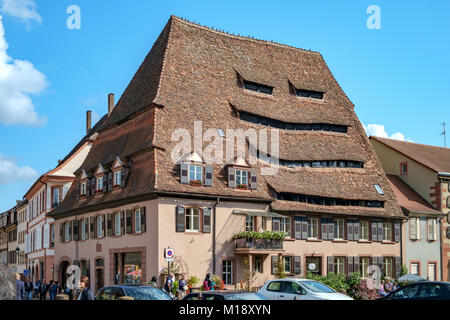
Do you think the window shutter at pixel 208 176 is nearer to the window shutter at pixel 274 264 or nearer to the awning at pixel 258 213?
the awning at pixel 258 213

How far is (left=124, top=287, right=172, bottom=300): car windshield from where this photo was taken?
17.0 m

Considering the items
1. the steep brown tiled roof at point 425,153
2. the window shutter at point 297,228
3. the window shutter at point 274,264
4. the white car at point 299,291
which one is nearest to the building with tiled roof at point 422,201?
the steep brown tiled roof at point 425,153

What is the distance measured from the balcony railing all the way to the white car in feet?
44.0

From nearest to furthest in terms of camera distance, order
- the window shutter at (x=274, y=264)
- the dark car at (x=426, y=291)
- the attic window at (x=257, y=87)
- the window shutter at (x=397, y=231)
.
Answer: the dark car at (x=426, y=291) < the window shutter at (x=274, y=264) < the attic window at (x=257, y=87) < the window shutter at (x=397, y=231)

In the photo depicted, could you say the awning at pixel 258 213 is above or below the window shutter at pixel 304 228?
above

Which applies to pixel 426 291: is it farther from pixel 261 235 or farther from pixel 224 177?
pixel 224 177

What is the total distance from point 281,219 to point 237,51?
14154mm

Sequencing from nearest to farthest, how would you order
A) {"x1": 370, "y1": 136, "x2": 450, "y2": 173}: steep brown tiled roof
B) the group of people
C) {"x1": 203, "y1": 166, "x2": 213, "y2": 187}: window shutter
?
{"x1": 203, "y1": 166, "x2": 213, "y2": 187}: window shutter < the group of people < {"x1": 370, "y1": 136, "x2": 450, "y2": 173}: steep brown tiled roof

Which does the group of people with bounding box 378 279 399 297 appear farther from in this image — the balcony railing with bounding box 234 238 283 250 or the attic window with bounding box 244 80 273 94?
the attic window with bounding box 244 80 273 94

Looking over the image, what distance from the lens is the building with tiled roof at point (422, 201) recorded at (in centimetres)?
4788

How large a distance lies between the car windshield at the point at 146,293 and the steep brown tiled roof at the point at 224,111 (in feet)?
60.9

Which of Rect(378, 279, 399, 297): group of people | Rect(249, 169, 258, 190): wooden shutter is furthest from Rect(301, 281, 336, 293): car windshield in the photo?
Rect(249, 169, 258, 190): wooden shutter
